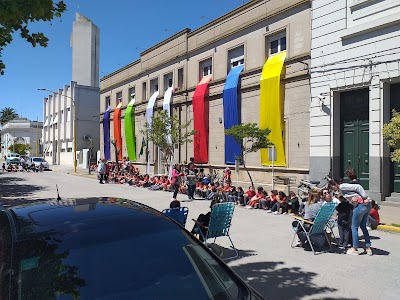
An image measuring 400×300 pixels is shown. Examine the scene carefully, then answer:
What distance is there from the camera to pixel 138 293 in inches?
94.0

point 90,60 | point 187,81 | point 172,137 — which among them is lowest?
point 172,137

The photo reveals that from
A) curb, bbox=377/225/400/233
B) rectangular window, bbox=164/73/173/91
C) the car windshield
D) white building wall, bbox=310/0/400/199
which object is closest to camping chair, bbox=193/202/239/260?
the car windshield

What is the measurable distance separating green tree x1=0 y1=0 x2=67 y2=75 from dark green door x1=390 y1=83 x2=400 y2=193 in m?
12.1

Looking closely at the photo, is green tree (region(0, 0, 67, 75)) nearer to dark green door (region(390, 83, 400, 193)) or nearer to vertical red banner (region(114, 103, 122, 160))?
dark green door (region(390, 83, 400, 193))

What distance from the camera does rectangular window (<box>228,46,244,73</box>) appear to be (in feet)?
73.0

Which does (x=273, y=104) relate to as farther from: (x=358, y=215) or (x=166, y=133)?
(x=358, y=215)

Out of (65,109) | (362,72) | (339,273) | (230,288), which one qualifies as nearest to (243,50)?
(362,72)

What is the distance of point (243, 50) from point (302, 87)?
18.7 ft

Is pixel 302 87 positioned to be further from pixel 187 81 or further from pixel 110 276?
pixel 110 276

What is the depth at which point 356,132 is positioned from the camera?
15.5m

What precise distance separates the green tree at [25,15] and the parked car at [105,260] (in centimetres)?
400

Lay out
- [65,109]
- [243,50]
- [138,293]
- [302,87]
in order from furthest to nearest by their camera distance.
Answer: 1. [65,109]
2. [243,50]
3. [302,87]
4. [138,293]

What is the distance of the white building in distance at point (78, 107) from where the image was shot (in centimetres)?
5559

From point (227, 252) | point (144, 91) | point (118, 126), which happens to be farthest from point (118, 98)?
point (227, 252)
